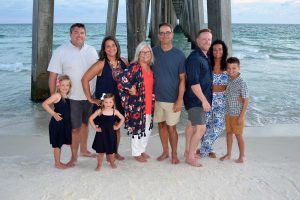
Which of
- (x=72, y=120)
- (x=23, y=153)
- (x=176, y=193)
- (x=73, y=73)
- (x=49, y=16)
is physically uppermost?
(x=49, y=16)

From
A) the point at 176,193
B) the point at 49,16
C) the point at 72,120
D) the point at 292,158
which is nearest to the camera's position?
the point at 176,193

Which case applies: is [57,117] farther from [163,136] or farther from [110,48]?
[163,136]

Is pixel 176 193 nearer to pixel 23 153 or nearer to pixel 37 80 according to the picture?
pixel 23 153

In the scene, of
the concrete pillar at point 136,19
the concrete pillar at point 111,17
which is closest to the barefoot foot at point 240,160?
the concrete pillar at point 136,19

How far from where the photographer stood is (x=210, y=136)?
4020 millimetres

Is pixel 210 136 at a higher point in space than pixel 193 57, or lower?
lower

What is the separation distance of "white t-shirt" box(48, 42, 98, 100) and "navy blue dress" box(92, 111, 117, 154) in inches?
14.5

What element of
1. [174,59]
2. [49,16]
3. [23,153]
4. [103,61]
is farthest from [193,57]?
[49,16]

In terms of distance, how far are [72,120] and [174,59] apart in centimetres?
123

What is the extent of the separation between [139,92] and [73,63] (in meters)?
0.73

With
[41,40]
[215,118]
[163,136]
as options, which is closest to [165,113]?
[163,136]

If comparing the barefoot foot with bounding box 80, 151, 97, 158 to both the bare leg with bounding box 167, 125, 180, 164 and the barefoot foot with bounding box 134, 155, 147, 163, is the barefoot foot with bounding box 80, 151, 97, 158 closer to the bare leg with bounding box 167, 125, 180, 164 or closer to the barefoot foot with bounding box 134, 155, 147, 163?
the barefoot foot with bounding box 134, 155, 147, 163

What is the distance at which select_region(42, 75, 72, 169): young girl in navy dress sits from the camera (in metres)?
3.59

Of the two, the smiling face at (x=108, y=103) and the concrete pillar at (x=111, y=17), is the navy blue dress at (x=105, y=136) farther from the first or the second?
the concrete pillar at (x=111, y=17)
